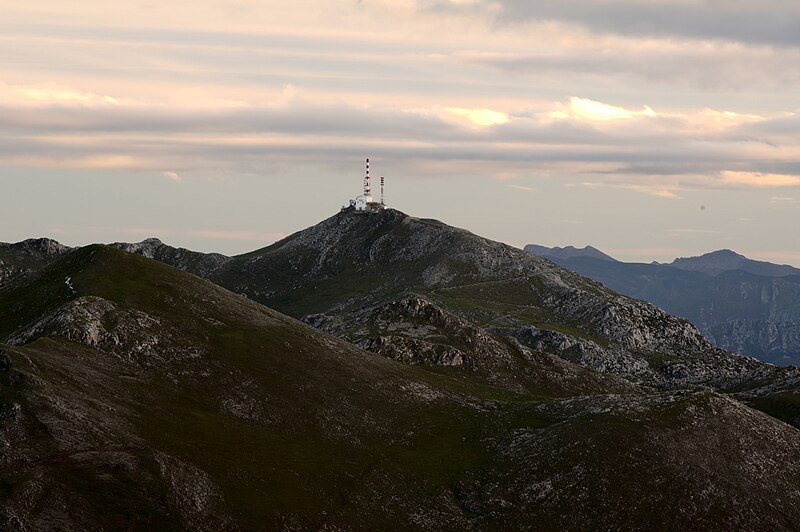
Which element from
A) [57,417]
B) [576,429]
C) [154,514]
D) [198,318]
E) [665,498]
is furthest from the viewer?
[198,318]

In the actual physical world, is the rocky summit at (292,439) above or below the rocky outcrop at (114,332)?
below

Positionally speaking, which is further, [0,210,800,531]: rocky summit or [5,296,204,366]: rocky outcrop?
[5,296,204,366]: rocky outcrop

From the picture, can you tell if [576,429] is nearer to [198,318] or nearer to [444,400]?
[444,400]

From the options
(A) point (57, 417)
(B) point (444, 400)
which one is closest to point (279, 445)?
(A) point (57, 417)

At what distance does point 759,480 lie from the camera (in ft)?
420

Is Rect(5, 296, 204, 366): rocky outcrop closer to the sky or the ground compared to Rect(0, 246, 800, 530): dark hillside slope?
closer to the sky

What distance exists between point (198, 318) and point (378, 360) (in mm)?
36203

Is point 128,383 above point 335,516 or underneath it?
above

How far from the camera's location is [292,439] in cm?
13138

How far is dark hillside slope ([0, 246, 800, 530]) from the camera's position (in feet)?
344

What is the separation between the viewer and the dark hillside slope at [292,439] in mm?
104750

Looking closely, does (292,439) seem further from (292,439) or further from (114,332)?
(114,332)

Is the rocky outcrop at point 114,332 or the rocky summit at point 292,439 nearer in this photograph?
the rocky summit at point 292,439

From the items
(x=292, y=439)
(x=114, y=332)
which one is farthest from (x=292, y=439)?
(x=114, y=332)
